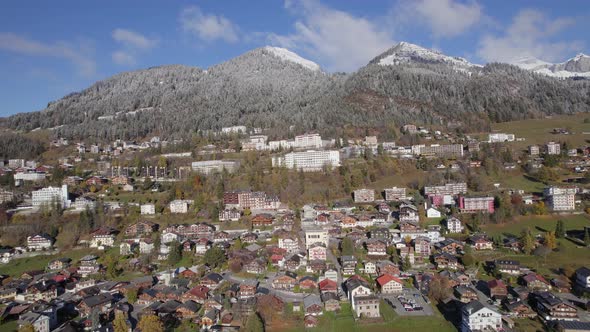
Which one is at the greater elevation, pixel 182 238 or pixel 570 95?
pixel 570 95

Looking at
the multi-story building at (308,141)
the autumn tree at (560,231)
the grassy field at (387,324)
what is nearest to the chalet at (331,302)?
the grassy field at (387,324)

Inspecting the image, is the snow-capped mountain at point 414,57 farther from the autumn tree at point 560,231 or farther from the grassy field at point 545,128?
the autumn tree at point 560,231

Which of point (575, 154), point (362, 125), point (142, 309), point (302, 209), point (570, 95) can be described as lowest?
point (142, 309)

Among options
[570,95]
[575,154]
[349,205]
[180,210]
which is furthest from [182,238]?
[570,95]

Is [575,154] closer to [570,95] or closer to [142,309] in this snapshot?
[570,95]

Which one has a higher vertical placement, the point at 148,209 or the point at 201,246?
the point at 148,209

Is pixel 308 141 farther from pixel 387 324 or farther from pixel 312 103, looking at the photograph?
pixel 387 324

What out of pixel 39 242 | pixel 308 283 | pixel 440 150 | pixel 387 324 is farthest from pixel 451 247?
pixel 39 242
